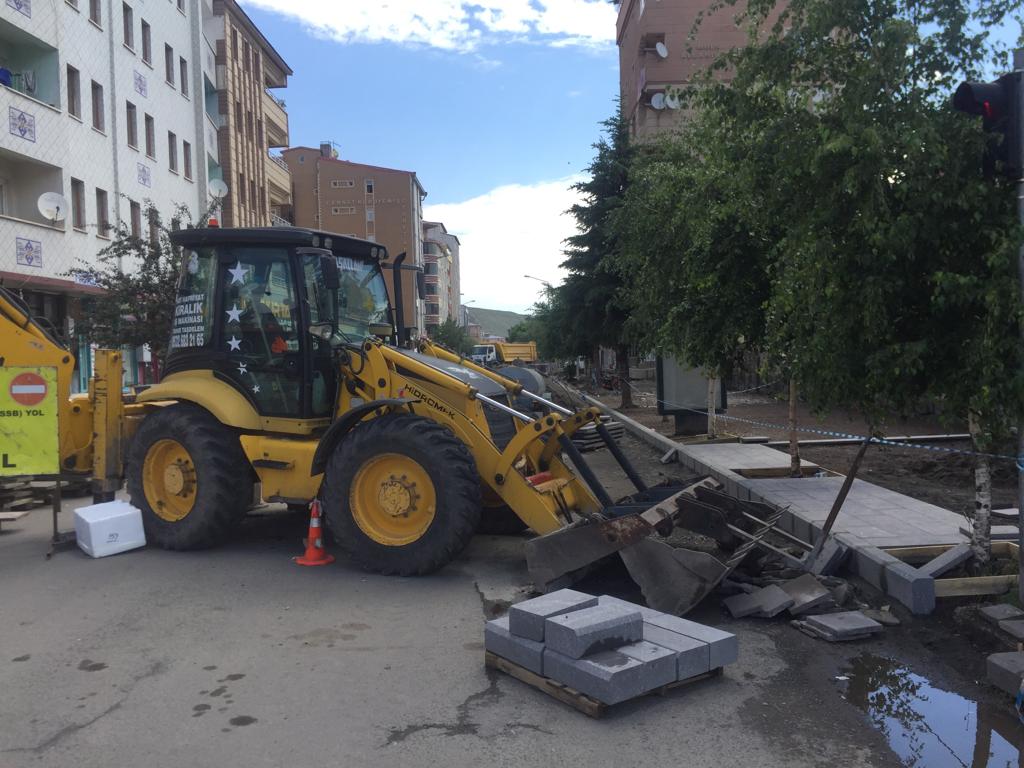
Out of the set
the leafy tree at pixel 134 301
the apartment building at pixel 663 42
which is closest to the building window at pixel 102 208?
the leafy tree at pixel 134 301

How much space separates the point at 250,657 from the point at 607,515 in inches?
105

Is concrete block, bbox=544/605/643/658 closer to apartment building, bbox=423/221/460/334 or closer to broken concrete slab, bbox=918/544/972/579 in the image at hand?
broken concrete slab, bbox=918/544/972/579

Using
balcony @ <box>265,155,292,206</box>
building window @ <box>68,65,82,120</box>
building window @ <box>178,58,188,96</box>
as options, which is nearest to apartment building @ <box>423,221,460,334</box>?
balcony @ <box>265,155,292,206</box>

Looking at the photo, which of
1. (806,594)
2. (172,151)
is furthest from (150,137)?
(806,594)

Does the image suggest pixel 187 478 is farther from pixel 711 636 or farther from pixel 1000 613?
pixel 1000 613

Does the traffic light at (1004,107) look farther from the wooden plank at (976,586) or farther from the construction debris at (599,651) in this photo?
the construction debris at (599,651)

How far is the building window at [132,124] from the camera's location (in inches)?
1042

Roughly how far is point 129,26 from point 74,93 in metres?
5.33

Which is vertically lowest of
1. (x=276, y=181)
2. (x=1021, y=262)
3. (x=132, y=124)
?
(x=1021, y=262)

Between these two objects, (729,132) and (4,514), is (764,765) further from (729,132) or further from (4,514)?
(4,514)

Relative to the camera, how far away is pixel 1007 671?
4477mm

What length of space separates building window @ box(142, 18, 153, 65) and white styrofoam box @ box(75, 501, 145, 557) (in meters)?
24.4

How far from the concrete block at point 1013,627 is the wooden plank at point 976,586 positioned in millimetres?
635

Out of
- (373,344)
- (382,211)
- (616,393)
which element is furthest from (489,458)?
(382,211)
